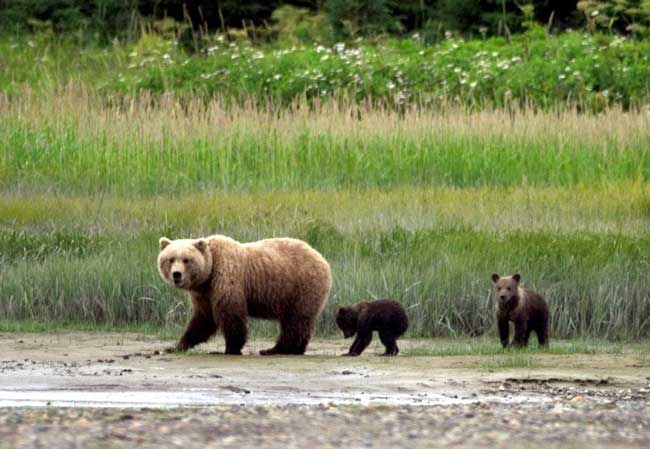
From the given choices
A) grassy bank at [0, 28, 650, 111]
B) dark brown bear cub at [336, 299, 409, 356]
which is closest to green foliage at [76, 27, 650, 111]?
grassy bank at [0, 28, 650, 111]

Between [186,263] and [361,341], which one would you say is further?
[361,341]

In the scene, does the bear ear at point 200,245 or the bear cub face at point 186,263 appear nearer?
the bear cub face at point 186,263

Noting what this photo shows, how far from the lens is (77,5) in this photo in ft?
112

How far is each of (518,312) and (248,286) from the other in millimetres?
2011

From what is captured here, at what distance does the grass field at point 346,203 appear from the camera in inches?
551

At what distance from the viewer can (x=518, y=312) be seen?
1231 cm

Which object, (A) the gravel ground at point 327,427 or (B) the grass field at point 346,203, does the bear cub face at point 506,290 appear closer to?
(B) the grass field at point 346,203

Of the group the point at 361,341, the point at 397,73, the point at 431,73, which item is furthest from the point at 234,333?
the point at 431,73

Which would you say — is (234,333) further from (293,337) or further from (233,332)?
(293,337)

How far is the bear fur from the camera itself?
11.6 metres

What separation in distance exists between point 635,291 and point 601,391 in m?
4.32

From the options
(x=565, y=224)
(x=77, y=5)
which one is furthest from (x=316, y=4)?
(x=565, y=224)

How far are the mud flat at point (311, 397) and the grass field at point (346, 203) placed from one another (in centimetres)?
105

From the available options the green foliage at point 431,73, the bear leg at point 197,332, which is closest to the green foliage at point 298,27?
the green foliage at point 431,73
